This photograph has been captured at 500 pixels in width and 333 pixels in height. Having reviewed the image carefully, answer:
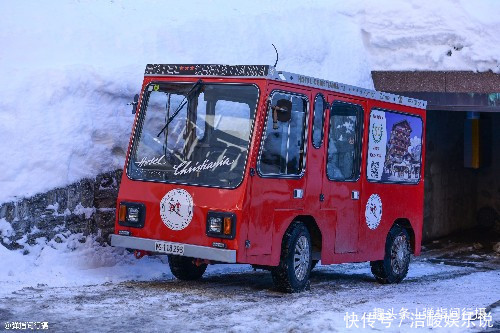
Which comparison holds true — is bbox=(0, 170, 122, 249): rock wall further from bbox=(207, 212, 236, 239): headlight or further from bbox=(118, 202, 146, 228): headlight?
bbox=(207, 212, 236, 239): headlight

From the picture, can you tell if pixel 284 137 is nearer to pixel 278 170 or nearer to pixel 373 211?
pixel 278 170

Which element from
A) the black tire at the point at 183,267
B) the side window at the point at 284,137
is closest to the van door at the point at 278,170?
the side window at the point at 284,137

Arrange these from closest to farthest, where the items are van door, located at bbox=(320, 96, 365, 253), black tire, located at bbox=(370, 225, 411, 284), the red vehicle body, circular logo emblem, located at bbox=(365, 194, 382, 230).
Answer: the red vehicle body
van door, located at bbox=(320, 96, 365, 253)
circular logo emblem, located at bbox=(365, 194, 382, 230)
black tire, located at bbox=(370, 225, 411, 284)

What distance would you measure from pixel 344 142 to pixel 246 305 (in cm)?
330

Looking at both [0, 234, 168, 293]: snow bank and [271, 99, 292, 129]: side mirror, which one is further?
[0, 234, 168, 293]: snow bank

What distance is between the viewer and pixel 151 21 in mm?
16578

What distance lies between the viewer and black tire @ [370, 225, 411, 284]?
14.1m

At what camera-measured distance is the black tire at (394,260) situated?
14.1 metres

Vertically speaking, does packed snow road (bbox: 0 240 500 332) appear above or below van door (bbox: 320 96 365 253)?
Result: below

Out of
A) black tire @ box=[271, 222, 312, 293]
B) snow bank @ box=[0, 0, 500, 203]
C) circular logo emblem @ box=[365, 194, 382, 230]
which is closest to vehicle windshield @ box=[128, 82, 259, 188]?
black tire @ box=[271, 222, 312, 293]

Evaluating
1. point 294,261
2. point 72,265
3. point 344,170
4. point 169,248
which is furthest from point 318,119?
point 72,265

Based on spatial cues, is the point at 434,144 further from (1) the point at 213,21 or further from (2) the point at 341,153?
(2) the point at 341,153

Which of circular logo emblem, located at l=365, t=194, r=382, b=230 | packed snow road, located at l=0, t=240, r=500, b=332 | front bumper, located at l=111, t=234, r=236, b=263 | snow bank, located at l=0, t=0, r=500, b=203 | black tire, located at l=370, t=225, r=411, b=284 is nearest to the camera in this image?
packed snow road, located at l=0, t=240, r=500, b=332

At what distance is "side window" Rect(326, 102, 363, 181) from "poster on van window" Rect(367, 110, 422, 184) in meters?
0.36
